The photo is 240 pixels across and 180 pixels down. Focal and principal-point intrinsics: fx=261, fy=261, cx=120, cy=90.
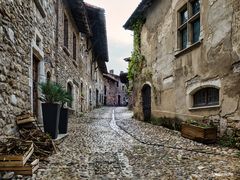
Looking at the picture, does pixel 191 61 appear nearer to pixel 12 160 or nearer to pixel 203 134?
pixel 203 134

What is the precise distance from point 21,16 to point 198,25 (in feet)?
14.0

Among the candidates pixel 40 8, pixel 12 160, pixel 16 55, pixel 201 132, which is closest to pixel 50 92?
pixel 16 55

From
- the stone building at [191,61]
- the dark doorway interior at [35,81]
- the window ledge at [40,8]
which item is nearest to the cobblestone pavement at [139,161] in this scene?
the stone building at [191,61]

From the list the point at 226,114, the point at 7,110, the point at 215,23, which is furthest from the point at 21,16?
the point at 226,114

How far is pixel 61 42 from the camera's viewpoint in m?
9.20

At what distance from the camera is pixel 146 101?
10.5 metres

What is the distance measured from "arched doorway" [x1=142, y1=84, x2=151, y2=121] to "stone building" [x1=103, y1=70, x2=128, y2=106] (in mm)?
24615

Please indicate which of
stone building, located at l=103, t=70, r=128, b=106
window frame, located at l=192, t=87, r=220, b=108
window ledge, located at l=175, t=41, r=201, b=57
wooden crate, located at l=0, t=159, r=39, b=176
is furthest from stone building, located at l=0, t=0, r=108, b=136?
stone building, located at l=103, t=70, r=128, b=106

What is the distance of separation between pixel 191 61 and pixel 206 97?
1088 millimetres

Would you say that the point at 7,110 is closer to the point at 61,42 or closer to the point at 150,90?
the point at 61,42

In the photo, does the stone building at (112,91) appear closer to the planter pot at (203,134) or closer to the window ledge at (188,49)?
the window ledge at (188,49)

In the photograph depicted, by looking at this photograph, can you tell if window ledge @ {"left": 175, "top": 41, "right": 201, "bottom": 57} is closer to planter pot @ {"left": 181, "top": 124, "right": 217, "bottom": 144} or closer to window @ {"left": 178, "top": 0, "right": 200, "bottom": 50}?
window @ {"left": 178, "top": 0, "right": 200, "bottom": 50}

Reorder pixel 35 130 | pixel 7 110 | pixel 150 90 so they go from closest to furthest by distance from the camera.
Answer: pixel 7 110 < pixel 35 130 < pixel 150 90

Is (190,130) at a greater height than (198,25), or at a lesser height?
lesser
